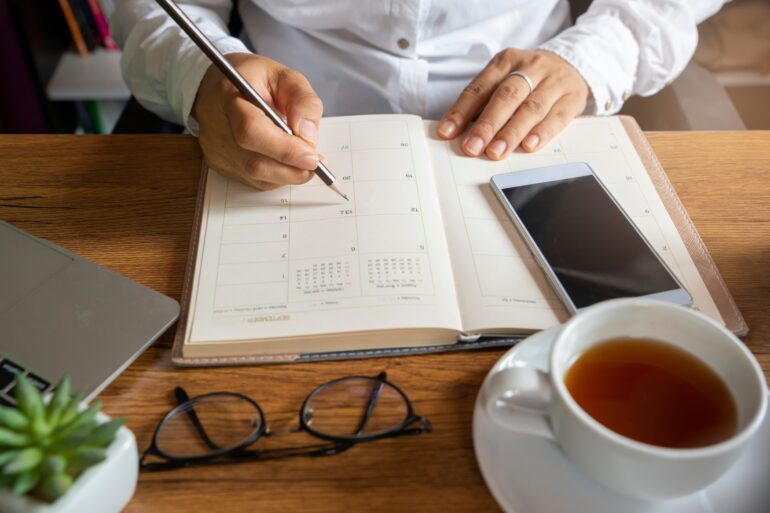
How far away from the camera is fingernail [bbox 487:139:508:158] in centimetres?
79

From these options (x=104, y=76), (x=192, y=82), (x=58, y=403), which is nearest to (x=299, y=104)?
(x=192, y=82)

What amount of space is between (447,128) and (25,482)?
57 centimetres

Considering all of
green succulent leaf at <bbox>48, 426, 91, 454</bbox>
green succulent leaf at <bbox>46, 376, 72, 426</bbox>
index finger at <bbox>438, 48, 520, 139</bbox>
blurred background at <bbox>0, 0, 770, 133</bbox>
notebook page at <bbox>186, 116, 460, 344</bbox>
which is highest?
green succulent leaf at <bbox>46, 376, 72, 426</bbox>

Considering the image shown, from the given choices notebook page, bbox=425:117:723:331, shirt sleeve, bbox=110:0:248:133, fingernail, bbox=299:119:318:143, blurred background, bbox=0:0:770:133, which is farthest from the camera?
blurred background, bbox=0:0:770:133

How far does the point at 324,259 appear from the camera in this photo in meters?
0.66

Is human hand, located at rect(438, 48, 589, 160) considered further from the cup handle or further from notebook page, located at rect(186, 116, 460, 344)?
the cup handle

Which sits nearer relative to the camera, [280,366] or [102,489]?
[102,489]

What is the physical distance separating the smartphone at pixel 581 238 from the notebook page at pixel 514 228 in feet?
0.04

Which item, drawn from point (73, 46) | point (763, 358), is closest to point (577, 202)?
point (763, 358)

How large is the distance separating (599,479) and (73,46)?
6.09ft

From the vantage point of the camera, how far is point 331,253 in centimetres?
67

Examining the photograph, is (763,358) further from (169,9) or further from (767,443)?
(169,9)

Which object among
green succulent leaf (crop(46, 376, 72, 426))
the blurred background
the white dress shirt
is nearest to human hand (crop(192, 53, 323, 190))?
the white dress shirt

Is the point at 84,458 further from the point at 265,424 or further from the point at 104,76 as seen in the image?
the point at 104,76
